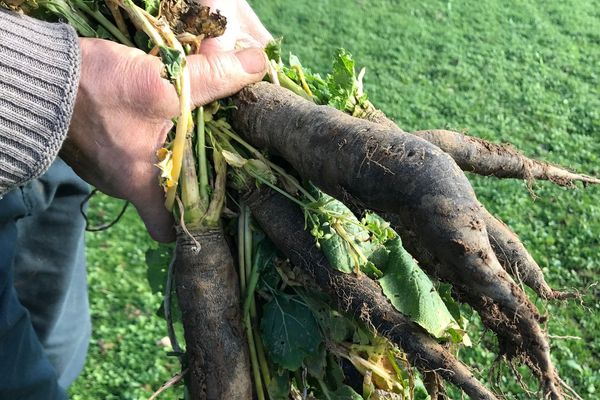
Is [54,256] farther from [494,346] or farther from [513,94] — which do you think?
[513,94]

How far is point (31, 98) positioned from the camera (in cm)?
134

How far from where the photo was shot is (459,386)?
54.9 inches

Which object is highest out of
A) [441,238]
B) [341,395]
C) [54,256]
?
[441,238]

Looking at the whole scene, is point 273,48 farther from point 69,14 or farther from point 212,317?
point 212,317

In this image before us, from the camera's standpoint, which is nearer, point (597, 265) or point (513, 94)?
point (597, 265)

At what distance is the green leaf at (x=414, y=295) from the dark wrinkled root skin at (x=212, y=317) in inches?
14.6

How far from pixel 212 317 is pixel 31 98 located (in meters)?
0.62

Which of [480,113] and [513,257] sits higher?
[513,257]

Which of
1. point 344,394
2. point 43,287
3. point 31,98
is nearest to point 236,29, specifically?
point 31,98

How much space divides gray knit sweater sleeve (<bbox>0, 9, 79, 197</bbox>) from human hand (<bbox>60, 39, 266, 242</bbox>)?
0.23 feet

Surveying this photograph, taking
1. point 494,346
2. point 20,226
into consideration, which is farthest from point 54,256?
point 494,346

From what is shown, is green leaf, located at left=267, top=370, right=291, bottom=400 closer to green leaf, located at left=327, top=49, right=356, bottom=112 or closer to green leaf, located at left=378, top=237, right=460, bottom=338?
green leaf, located at left=378, top=237, right=460, bottom=338

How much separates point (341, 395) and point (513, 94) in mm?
3800

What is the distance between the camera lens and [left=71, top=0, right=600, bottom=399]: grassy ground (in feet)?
9.54
